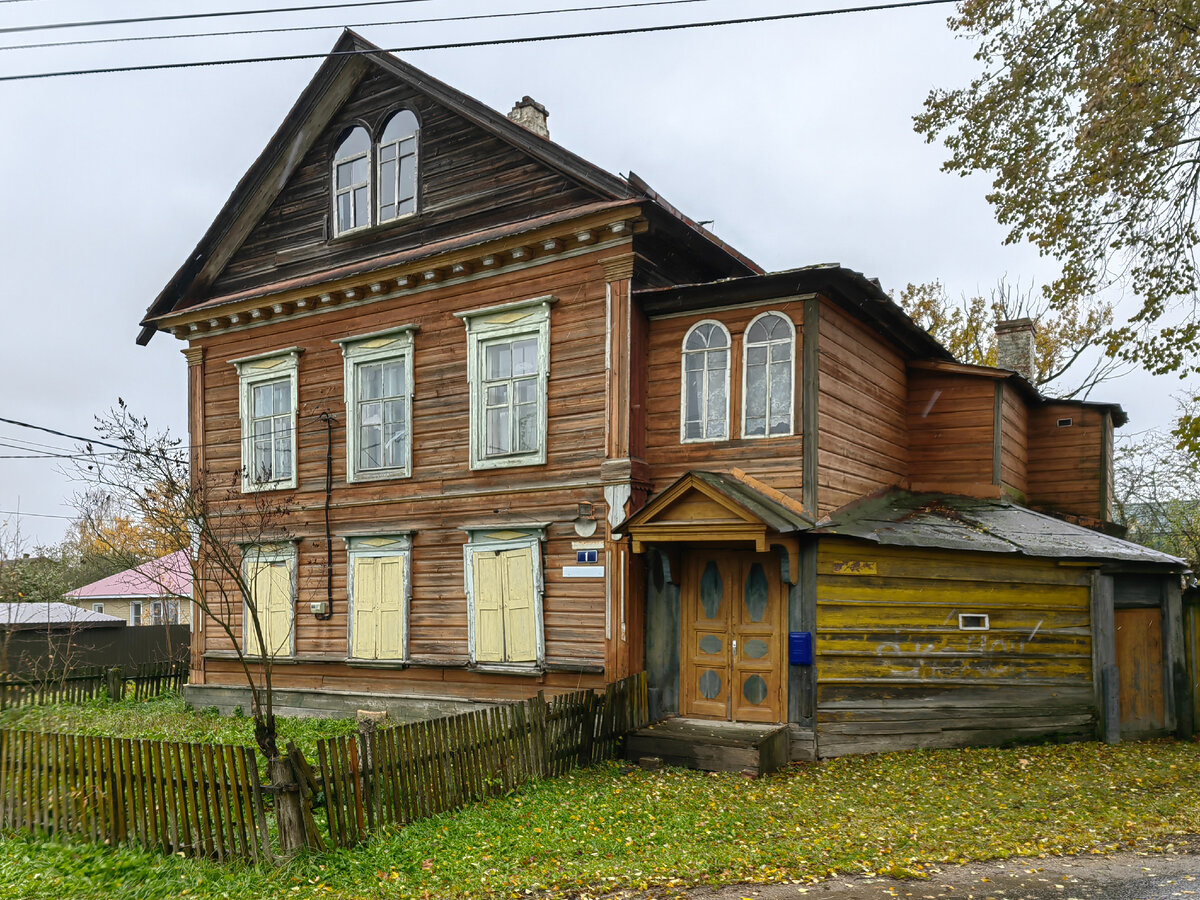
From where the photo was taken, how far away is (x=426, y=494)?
1463 cm

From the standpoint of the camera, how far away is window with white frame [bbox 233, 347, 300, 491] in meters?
16.5

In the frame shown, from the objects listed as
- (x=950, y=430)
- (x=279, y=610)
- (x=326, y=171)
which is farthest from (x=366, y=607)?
(x=950, y=430)

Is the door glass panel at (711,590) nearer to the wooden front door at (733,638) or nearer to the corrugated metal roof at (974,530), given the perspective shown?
the wooden front door at (733,638)

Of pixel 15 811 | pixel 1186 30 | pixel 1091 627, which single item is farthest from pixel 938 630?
pixel 15 811

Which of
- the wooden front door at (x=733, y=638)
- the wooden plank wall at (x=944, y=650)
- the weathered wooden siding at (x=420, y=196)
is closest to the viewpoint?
the wooden plank wall at (x=944, y=650)

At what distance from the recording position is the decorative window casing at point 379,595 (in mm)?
14758

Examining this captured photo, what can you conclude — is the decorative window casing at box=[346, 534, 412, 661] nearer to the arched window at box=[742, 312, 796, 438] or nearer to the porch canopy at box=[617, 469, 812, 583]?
the porch canopy at box=[617, 469, 812, 583]

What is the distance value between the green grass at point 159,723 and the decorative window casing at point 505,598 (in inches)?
92.0

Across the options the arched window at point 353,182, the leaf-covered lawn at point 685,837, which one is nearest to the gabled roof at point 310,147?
the arched window at point 353,182

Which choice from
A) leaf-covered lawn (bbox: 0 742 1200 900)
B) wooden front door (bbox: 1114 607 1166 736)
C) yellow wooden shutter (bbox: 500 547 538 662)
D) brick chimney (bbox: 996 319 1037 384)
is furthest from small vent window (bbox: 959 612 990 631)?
brick chimney (bbox: 996 319 1037 384)

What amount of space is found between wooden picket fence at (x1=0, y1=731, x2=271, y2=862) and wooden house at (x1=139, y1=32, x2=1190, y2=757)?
18.2 ft

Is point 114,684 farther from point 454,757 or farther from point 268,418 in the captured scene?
point 454,757

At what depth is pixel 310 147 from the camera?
16.9 m

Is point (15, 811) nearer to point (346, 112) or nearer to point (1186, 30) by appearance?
point (346, 112)
